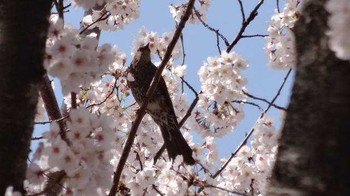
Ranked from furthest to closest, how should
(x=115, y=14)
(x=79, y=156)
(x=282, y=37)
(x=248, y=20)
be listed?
(x=115, y=14), (x=282, y=37), (x=248, y=20), (x=79, y=156)

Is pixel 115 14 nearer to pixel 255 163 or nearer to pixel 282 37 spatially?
pixel 282 37

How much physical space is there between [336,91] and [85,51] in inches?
40.5

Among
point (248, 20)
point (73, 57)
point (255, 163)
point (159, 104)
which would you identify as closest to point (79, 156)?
point (73, 57)

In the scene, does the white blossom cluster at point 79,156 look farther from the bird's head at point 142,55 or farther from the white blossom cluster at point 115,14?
the bird's head at point 142,55

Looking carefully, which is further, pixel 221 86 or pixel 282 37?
pixel 282 37

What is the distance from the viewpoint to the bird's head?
5391 millimetres

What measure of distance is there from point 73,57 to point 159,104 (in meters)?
3.28

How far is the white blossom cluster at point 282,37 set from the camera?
4.66 meters

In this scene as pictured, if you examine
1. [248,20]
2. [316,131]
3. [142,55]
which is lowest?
[316,131]

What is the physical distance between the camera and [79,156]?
5.97 ft

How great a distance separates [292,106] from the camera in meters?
1.27

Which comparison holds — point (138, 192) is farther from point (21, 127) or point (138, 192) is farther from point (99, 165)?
point (21, 127)

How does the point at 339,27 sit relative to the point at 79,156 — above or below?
below

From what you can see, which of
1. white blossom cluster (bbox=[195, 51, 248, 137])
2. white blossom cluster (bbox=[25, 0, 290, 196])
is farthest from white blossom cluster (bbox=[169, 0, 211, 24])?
white blossom cluster (bbox=[195, 51, 248, 137])
